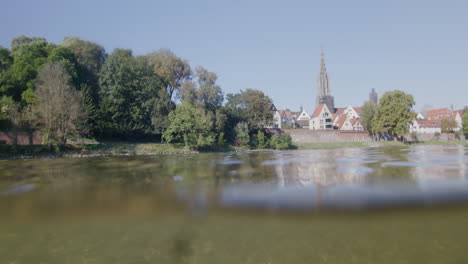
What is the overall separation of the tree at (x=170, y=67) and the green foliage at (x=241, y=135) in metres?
16.6

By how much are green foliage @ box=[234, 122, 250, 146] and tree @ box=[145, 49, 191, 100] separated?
16.6 m

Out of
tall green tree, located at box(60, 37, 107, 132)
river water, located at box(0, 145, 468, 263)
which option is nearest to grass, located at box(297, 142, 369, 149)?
tall green tree, located at box(60, 37, 107, 132)

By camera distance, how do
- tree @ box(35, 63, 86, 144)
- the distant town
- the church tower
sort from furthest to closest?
the church tower → the distant town → tree @ box(35, 63, 86, 144)

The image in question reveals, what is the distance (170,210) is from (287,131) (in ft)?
192

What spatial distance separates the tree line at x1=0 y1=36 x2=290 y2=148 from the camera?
36406 mm

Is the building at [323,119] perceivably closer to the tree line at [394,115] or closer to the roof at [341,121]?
the roof at [341,121]

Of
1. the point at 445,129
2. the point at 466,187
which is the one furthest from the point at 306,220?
the point at 445,129

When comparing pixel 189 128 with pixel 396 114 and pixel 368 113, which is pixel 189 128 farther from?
pixel 368 113

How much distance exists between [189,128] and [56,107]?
58.1 ft

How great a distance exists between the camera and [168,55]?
60.9m

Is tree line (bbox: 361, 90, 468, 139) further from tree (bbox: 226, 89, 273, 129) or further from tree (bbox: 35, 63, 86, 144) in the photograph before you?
tree (bbox: 35, 63, 86, 144)

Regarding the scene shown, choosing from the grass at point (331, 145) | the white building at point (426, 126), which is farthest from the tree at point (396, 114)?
the white building at point (426, 126)

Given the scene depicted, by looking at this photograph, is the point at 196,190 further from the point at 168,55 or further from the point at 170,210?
the point at 168,55

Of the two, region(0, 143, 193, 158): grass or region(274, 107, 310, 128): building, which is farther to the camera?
region(274, 107, 310, 128): building
